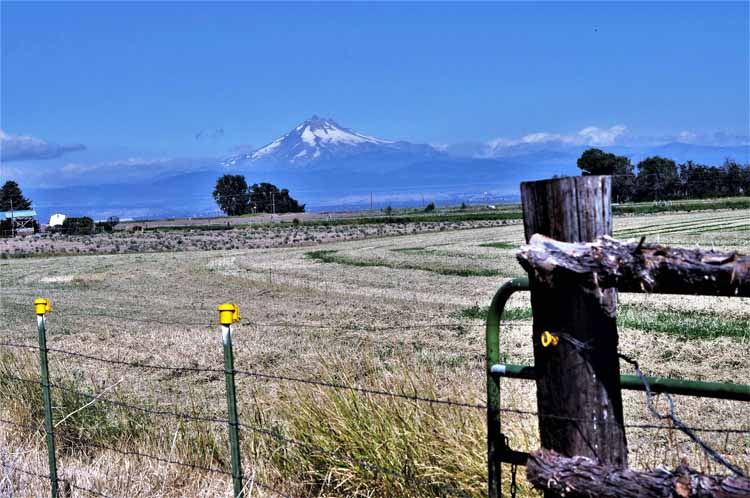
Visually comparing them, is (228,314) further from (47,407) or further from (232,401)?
(47,407)

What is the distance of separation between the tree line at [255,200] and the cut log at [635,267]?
381 ft

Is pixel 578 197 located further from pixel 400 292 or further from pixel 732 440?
pixel 400 292

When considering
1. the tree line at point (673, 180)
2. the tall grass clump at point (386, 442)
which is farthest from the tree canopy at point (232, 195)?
the tall grass clump at point (386, 442)

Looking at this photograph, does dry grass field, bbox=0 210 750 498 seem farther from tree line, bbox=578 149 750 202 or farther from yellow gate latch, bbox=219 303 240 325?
tree line, bbox=578 149 750 202

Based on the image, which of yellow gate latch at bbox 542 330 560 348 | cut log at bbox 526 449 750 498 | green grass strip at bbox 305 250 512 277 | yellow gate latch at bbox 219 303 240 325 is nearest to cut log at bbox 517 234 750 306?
yellow gate latch at bbox 542 330 560 348

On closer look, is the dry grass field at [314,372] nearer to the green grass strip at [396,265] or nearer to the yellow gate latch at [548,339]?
the green grass strip at [396,265]

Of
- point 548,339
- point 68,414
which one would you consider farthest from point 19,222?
point 548,339

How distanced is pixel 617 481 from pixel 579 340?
1.67 feet

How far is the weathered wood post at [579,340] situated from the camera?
9.86 ft

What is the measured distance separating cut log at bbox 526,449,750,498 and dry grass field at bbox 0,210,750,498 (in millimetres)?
1419

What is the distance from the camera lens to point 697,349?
12047mm

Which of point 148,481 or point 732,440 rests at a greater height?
point 148,481

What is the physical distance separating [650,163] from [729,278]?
92418 mm

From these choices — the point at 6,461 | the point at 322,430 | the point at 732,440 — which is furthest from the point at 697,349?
the point at 6,461
